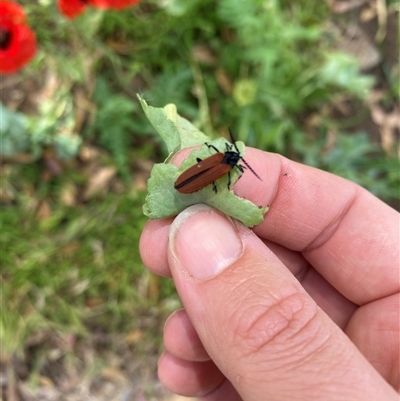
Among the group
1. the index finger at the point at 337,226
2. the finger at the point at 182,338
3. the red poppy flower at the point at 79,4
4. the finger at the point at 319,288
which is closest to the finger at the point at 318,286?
the finger at the point at 319,288

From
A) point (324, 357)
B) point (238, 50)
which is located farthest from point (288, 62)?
point (324, 357)

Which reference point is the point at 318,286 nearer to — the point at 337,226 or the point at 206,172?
the point at 337,226

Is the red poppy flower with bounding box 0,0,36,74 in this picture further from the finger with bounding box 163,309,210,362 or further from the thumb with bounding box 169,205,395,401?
the finger with bounding box 163,309,210,362

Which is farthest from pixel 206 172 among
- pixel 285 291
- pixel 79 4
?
pixel 79 4

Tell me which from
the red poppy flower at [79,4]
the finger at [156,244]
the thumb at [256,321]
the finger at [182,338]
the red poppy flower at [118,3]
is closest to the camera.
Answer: the thumb at [256,321]

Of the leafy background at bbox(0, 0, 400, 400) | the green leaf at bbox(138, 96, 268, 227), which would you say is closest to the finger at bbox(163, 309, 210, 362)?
the green leaf at bbox(138, 96, 268, 227)

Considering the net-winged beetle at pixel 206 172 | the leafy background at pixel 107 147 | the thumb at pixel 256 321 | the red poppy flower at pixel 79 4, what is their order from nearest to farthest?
the thumb at pixel 256 321 < the net-winged beetle at pixel 206 172 < the red poppy flower at pixel 79 4 < the leafy background at pixel 107 147

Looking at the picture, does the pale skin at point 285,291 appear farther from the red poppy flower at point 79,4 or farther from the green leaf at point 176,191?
the red poppy flower at point 79,4
